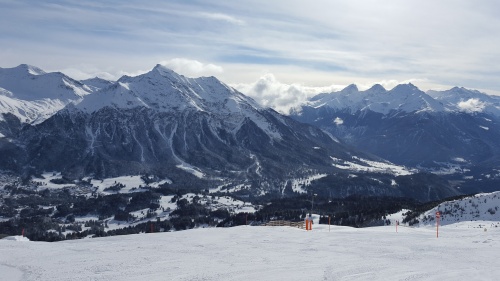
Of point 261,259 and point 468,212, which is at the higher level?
point 468,212

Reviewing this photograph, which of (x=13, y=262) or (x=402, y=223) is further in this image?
(x=402, y=223)

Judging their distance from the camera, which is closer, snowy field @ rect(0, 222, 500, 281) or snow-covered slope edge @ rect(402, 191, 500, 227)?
snowy field @ rect(0, 222, 500, 281)

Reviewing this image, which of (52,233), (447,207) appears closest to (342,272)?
(447,207)

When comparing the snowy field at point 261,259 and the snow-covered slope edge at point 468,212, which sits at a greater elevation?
the snow-covered slope edge at point 468,212

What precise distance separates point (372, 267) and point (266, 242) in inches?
627

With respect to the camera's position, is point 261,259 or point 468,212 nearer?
point 261,259

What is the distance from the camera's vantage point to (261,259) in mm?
39094

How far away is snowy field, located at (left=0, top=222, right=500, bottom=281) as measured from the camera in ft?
109

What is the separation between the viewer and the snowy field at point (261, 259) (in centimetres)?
3334

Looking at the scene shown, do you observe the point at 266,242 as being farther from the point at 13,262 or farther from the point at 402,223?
the point at 402,223

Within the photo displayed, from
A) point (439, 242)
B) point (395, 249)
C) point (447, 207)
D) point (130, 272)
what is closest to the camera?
point (130, 272)

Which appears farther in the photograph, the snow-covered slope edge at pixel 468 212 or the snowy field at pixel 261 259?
the snow-covered slope edge at pixel 468 212

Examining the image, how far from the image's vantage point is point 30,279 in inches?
1298

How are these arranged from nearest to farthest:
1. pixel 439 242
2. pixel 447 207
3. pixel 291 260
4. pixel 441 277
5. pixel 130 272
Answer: pixel 441 277
pixel 130 272
pixel 291 260
pixel 439 242
pixel 447 207
